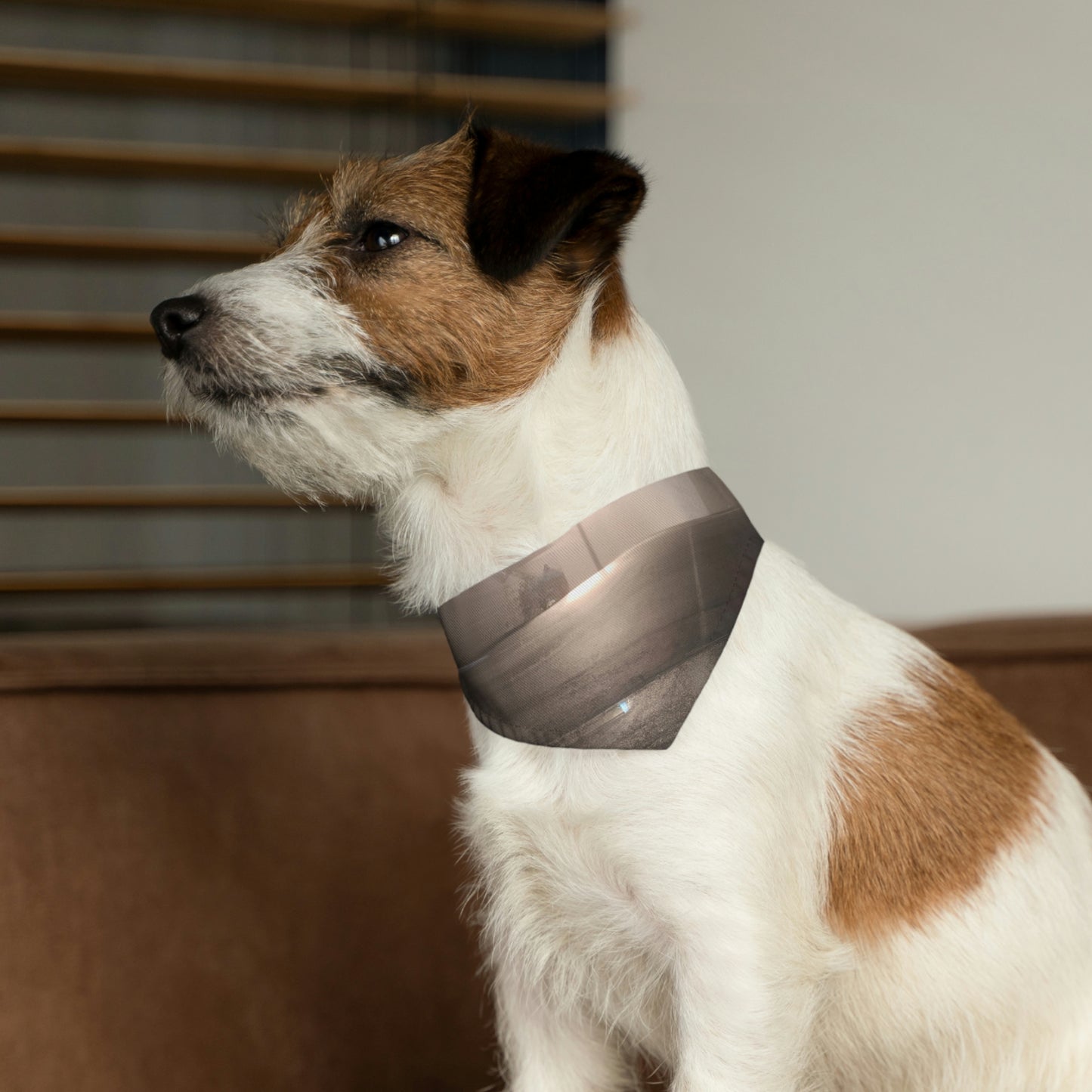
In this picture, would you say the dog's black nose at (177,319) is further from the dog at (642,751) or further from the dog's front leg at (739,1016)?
the dog's front leg at (739,1016)

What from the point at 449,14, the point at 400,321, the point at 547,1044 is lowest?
the point at 547,1044

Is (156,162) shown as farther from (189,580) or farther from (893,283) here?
Answer: (893,283)

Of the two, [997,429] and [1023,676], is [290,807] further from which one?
[997,429]

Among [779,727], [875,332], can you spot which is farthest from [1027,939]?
[875,332]

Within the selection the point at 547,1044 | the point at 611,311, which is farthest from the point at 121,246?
the point at 547,1044

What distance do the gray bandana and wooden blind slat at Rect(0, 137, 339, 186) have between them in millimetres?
2649

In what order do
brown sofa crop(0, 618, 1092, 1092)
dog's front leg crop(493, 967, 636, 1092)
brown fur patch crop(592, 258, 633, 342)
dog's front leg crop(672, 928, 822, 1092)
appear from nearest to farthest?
dog's front leg crop(672, 928, 822, 1092) < brown fur patch crop(592, 258, 633, 342) < dog's front leg crop(493, 967, 636, 1092) < brown sofa crop(0, 618, 1092, 1092)

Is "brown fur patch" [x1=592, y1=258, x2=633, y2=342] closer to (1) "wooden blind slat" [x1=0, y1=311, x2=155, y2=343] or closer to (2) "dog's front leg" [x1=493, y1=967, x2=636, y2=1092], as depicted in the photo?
(2) "dog's front leg" [x1=493, y1=967, x2=636, y2=1092]

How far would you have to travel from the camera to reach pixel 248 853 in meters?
1.50

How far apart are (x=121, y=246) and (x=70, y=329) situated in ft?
Answer: 0.96

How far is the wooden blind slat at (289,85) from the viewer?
331 centimetres

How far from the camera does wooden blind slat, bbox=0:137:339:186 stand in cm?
336

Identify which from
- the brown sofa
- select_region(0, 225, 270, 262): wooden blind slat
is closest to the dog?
the brown sofa

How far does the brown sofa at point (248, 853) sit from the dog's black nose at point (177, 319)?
58cm
